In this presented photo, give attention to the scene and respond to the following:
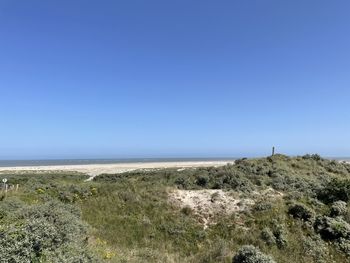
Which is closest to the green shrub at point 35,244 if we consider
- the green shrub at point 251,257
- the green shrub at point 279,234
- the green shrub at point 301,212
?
the green shrub at point 251,257

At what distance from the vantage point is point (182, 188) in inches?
717

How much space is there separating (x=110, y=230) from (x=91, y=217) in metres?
1.75

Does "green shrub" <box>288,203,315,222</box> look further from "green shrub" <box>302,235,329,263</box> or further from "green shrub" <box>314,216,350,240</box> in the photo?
"green shrub" <box>302,235,329,263</box>

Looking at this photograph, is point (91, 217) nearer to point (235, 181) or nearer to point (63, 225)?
point (63, 225)

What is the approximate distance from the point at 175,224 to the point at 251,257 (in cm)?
517

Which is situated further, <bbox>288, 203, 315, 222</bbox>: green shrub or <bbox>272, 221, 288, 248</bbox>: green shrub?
<bbox>288, 203, 315, 222</bbox>: green shrub

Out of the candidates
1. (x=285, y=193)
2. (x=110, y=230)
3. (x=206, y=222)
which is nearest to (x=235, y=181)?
(x=285, y=193)

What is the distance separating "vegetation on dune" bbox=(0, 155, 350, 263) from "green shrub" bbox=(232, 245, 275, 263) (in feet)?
0.08

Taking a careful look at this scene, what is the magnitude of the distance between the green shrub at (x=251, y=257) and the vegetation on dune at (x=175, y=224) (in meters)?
0.03

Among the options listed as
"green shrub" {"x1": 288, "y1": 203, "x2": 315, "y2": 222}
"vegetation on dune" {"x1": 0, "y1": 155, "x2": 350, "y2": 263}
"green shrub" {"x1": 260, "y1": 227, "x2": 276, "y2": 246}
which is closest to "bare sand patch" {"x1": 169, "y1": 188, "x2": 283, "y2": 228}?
"vegetation on dune" {"x1": 0, "y1": 155, "x2": 350, "y2": 263}

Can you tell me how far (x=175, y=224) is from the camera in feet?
44.9

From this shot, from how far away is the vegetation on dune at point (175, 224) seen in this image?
6949mm

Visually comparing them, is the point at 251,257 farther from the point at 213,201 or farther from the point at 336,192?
the point at 336,192

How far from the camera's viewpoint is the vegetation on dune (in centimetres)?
695
